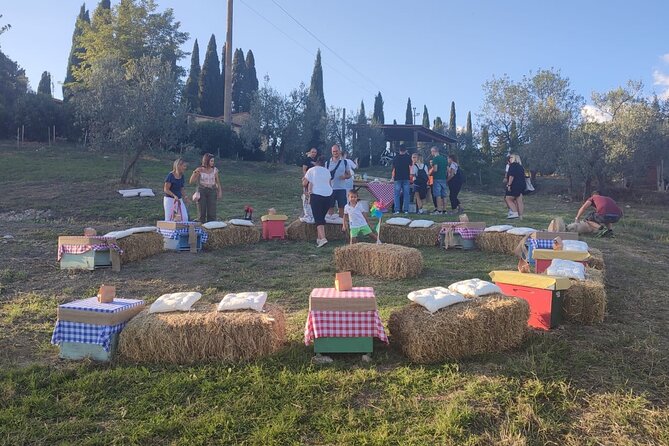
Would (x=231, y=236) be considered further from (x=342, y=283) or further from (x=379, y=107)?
(x=379, y=107)

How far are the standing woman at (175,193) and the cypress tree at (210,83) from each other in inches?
1628

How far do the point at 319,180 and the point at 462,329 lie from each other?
547 centimetres

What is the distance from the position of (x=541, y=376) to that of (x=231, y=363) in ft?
7.39

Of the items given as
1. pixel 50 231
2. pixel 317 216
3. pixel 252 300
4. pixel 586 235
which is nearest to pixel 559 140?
pixel 586 235

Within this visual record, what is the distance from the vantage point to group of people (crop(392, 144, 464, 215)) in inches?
495

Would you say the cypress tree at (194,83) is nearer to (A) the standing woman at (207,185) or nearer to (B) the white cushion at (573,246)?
(A) the standing woman at (207,185)

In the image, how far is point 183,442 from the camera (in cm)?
271

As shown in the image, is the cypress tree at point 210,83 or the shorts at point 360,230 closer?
the shorts at point 360,230

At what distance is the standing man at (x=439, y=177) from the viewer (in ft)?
41.8

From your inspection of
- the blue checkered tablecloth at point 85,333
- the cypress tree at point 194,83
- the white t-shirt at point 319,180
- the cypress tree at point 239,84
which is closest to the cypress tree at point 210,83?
the cypress tree at point 194,83

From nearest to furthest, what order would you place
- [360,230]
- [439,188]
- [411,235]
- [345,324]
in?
1. [345,324]
2. [360,230]
3. [411,235]
4. [439,188]

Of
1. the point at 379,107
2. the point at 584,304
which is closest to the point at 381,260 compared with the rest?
the point at 584,304

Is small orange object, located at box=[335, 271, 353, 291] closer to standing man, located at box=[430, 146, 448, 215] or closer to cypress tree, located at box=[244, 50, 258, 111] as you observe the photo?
standing man, located at box=[430, 146, 448, 215]

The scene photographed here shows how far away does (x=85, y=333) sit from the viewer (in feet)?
12.7
